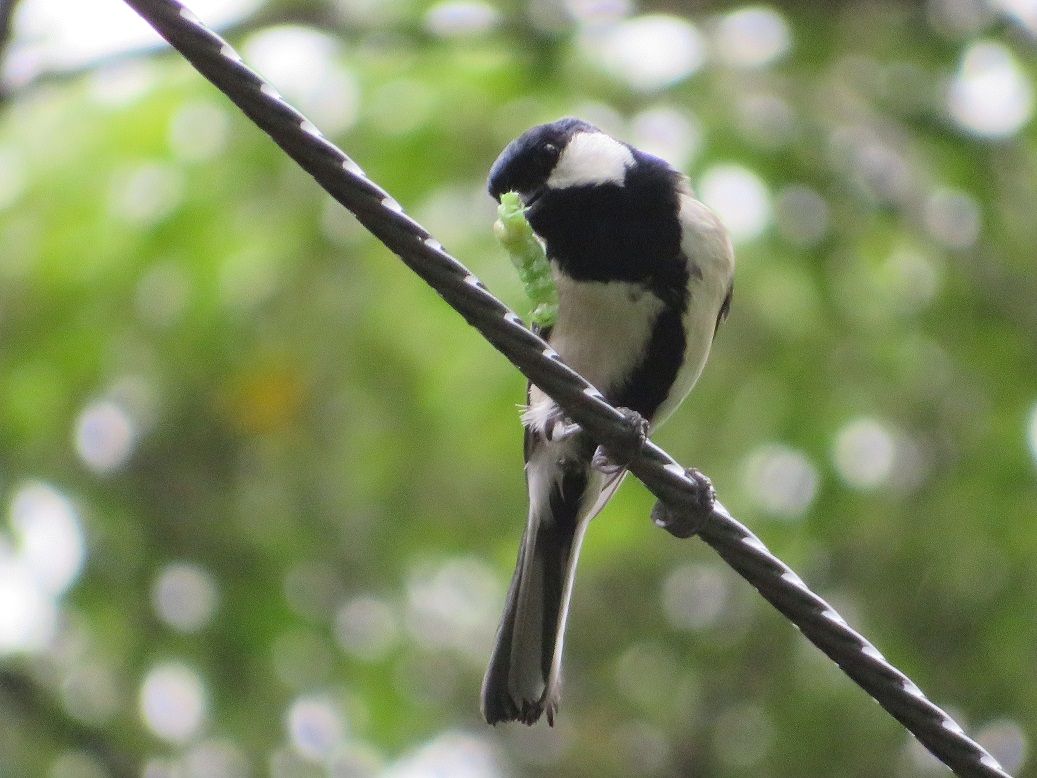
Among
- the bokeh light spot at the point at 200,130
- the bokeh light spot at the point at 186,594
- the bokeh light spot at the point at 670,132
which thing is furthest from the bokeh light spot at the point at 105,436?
the bokeh light spot at the point at 670,132

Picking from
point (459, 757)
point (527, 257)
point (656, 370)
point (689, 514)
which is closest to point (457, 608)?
point (459, 757)

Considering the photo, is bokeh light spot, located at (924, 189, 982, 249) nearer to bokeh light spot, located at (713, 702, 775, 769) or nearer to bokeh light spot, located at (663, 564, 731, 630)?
bokeh light spot, located at (663, 564, 731, 630)

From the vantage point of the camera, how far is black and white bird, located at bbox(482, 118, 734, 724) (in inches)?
109

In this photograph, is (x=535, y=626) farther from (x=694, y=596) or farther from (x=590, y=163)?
(x=694, y=596)

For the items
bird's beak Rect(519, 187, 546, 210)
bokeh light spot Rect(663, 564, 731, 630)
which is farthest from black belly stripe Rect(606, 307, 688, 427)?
bokeh light spot Rect(663, 564, 731, 630)

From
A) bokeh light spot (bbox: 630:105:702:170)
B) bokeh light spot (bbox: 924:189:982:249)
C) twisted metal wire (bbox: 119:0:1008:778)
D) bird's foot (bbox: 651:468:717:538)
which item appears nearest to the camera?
twisted metal wire (bbox: 119:0:1008:778)

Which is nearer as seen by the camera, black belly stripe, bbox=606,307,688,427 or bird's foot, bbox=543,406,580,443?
black belly stripe, bbox=606,307,688,427

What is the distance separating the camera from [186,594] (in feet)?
14.9

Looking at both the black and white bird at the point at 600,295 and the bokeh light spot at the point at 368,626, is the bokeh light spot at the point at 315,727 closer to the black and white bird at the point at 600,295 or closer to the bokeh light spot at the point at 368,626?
the bokeh light spot at the point at 368,626

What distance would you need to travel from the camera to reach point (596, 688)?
5836 mm

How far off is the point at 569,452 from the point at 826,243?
71.2 inches

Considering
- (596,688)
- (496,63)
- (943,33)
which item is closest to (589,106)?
(496,63)

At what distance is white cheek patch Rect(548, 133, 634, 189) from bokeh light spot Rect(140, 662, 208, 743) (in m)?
2.39

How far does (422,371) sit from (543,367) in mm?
2923
